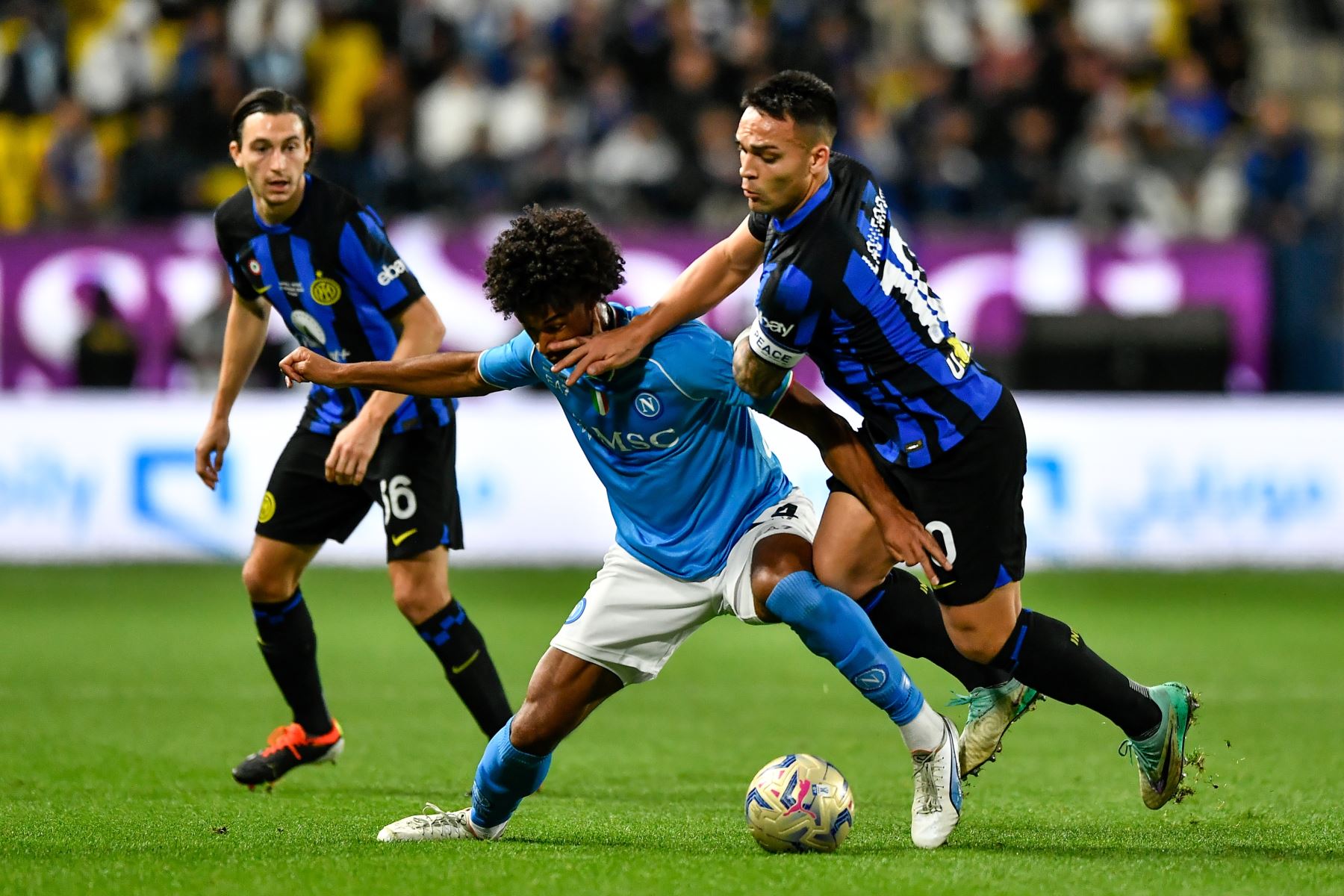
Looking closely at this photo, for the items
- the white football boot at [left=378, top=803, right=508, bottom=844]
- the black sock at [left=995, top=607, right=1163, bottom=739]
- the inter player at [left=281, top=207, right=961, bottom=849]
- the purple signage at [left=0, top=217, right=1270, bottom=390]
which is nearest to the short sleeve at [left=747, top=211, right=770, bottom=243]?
the inter player at [left=281, top=207, right=961, bottom=849]

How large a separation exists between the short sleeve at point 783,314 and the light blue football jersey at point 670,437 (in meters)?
0.18

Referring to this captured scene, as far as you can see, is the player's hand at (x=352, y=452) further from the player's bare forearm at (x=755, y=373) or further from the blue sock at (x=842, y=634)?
the blue sock at (x=842, y=634)

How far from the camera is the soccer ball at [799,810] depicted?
4.84 m

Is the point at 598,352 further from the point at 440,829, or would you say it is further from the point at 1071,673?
the point at 1071,673

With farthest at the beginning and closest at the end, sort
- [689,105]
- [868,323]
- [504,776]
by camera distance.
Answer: [689,105]
[504,776]
[868,323]

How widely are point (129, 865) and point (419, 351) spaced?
204 centimetres

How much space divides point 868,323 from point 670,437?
0.63m

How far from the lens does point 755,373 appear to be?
4758 millimetres

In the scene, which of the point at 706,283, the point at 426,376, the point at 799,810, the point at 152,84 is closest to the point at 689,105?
the point at 152,84

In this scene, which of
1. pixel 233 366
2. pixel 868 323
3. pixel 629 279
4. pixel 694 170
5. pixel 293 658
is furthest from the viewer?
pixel 694 170

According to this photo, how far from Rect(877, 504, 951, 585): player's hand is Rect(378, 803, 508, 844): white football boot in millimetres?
1387

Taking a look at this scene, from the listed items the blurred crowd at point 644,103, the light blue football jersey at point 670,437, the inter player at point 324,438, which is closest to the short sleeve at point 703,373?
the light blue football jersey at point 670,437

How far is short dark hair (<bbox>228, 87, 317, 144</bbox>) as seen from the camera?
19.7ft

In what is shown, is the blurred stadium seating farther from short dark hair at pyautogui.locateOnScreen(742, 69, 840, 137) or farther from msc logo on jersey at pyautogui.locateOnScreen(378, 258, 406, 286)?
short dark hair at pyautogui.locateOnScreen(742, 69, 840, 137)
